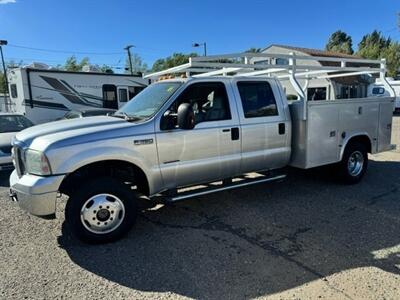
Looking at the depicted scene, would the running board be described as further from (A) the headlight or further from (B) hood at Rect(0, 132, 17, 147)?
(B) hood at Rect(0, 132, 17, 147)

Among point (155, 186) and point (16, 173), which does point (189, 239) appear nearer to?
point (155, 186)

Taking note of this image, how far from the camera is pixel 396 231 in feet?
14.4

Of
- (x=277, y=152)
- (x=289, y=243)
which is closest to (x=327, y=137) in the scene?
(x=277, y=152)

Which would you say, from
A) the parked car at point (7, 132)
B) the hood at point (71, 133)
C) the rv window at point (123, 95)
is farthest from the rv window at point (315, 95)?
the rv window at point (123, 95)

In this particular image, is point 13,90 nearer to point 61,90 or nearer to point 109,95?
point 61,90

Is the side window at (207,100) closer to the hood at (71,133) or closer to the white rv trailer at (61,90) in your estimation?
the hood at (71,133)

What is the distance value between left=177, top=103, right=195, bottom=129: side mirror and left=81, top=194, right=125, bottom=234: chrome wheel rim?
4.10ft

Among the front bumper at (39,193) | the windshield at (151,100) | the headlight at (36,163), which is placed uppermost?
the windshield at (151,100)

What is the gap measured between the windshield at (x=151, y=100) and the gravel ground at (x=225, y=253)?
157 centimetres

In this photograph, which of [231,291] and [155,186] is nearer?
[231,291]

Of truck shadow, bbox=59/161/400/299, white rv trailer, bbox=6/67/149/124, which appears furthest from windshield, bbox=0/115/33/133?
truck shadow, bbox=59/161/400/299

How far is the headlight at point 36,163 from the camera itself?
147 inches

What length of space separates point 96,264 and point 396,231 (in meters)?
3.79

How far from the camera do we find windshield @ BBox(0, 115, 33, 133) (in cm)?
866
